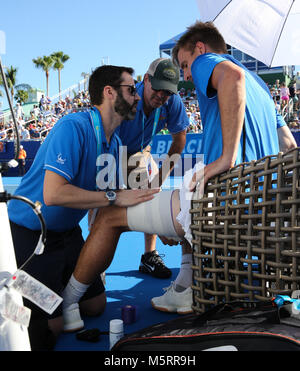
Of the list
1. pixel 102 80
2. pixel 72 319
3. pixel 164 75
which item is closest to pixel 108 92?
pixel 102 80

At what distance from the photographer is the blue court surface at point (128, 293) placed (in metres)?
1.73

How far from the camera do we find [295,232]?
3.80 ft

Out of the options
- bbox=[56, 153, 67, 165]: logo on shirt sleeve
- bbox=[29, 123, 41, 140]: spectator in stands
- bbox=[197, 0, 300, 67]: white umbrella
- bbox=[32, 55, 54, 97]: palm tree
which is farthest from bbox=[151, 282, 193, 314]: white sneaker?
bbox=[32, 55, 54, 97]: palm tree

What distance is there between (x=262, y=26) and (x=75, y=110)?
16073mm

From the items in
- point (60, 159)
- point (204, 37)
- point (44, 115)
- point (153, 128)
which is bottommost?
point (60, 159)

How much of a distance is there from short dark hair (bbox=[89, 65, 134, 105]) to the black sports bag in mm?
1254

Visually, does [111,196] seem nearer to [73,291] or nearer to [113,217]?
[113,217]

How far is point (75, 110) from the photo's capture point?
18.0 meters

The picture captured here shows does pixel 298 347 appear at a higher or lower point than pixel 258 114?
lower

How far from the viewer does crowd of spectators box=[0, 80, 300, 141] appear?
14.2 m

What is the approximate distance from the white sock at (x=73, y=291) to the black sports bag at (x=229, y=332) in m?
0.58

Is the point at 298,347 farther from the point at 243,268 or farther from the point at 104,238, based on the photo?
the point at 104,238

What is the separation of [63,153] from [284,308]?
112 cm
